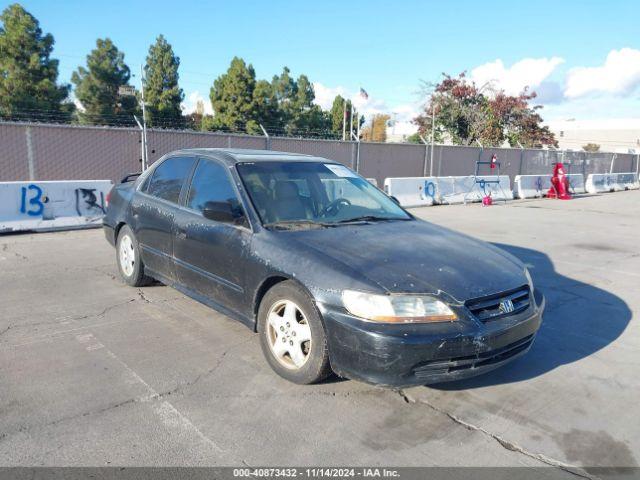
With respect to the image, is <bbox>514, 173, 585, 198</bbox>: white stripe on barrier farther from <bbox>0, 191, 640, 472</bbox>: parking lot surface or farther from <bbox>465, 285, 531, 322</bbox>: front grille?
<bbox>465, 285, 531, 322</bbox>: front grille

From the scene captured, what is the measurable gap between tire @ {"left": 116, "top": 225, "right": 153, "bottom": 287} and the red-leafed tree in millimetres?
30779

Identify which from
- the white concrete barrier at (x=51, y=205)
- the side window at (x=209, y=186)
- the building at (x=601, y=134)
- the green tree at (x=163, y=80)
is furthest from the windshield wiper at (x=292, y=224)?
the building at (x=601, y=134)

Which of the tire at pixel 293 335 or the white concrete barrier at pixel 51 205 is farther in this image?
the white concrete barrier at pixel 51 205

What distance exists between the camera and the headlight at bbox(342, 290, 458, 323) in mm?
3109

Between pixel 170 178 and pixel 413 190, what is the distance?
11.4m

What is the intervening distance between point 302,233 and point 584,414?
Answer: 228cm

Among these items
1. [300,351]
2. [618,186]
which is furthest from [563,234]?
[618,186]

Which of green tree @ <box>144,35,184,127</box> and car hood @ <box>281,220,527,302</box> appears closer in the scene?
car hood @ <box>281,220,527,302</box>

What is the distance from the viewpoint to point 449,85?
3438cm

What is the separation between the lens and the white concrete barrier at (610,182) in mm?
23875

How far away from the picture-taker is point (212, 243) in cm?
428

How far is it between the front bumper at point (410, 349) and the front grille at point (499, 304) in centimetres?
6

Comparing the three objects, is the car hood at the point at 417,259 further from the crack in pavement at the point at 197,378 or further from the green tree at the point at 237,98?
the green tree at the point at 237,98

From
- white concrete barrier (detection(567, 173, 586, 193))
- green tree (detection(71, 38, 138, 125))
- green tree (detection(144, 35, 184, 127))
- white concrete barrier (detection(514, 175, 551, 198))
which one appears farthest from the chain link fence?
green tree (detection(144, 35, 184, 127))
